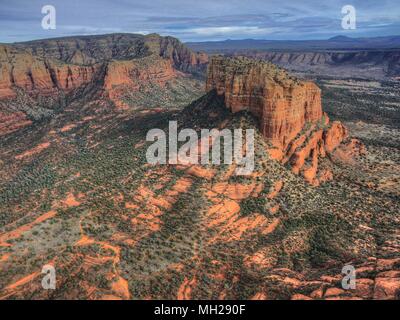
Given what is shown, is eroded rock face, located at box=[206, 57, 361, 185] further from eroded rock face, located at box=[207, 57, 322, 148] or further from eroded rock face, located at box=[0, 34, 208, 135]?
eroded rock face, located at box=[0, 34, 208, 135]

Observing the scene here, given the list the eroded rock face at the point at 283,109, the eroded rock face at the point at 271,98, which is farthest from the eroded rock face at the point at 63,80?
the eroded rock face at the point at 283,109

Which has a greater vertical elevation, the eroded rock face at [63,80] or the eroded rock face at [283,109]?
the eroded rock face at [63,80]

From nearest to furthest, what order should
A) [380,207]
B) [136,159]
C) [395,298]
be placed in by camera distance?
[395,298] → [380,207] → [136,159]

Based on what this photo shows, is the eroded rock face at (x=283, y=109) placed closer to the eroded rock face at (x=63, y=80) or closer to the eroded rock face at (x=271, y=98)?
the eroded rock face at (x=271, y=98)

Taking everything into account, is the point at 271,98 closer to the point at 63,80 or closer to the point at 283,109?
the point at 283,109

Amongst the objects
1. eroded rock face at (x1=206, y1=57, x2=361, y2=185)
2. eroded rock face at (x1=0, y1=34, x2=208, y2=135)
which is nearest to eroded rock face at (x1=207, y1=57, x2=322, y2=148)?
eroded rock face at (x1=206, y1=57, x2=361, y2=185)

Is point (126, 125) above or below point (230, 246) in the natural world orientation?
above

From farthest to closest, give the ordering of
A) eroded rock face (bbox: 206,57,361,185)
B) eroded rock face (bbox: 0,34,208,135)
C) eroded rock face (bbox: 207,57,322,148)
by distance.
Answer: eroded rock face (bbox: 0,34,208,135)
eroded rock face (bbox: 206,57,361,185)
eroded rock face (bbox: 207,57,322,148)

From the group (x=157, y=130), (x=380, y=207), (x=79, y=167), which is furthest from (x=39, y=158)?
(x=380, y=207)

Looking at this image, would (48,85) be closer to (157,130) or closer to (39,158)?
(39,158)
